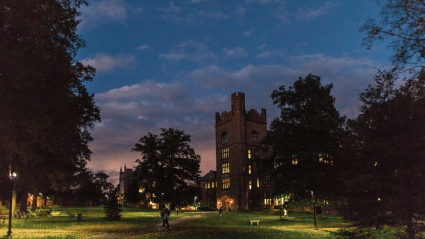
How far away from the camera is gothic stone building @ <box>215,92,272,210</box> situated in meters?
72.1

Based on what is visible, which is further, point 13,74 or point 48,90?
point 48,90

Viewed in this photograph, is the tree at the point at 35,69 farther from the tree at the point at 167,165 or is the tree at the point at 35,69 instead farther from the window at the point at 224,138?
the window at the point at 224,138

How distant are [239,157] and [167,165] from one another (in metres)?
22.0

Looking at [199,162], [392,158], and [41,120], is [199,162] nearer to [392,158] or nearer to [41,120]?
[41,120]

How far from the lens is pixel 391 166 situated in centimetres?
979

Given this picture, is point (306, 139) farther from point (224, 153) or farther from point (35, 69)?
point (224, 153)

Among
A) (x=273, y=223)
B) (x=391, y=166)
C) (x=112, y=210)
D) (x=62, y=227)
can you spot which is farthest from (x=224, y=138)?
(x=391, y=166)

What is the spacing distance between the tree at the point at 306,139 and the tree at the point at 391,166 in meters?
18.5

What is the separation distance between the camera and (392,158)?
975cm

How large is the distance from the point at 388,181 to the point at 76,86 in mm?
19073

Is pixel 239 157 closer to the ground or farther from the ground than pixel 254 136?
closer to the ground

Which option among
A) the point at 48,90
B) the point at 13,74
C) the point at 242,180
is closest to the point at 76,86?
the point at 48,90

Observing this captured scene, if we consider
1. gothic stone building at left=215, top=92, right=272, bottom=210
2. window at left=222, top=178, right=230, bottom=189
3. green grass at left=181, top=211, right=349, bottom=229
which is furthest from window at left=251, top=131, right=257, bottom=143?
green grass at left=181, top=211, right=349, bottom=229

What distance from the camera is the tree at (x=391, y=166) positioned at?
9258 mm
